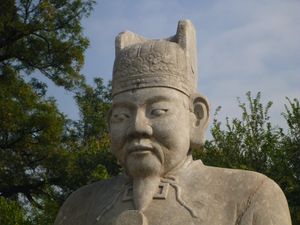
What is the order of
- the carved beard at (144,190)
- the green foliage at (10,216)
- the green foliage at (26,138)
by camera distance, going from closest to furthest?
the carved beard at (144,190) < the green foliage at (10,216) < the green foliage at (26,138)

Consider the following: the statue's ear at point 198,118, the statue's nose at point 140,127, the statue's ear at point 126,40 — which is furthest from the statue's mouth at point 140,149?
the statue's ear at point 126,40

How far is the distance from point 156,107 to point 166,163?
497 millimetres

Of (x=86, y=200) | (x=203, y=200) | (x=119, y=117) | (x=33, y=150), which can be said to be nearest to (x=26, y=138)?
(x=33, y=150)

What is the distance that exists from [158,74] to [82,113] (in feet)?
73.0

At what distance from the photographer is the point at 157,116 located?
6555mm

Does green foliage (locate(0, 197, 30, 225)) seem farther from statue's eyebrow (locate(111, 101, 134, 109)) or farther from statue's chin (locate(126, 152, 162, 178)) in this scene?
statue's chin (locate(126, 152, 162, 178))

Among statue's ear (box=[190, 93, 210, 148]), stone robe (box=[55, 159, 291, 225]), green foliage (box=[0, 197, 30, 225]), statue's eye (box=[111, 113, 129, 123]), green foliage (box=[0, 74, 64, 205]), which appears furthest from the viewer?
green foliage (box=[0, 74, 64, 205])

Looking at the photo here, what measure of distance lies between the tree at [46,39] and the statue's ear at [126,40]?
1378 cm

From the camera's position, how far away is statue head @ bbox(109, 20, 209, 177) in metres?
6.50

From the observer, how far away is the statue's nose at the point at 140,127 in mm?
6449

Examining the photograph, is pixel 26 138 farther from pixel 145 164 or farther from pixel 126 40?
pixel 145 164

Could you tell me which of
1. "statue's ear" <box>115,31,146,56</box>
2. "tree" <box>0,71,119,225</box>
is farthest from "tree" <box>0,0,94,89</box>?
"statue's ear" <box>115,31,146,56</box>

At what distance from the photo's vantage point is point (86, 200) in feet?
23.1

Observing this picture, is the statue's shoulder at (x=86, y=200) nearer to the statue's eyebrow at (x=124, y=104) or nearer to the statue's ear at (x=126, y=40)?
the statue's eyebrow at (x=124, y=104)
